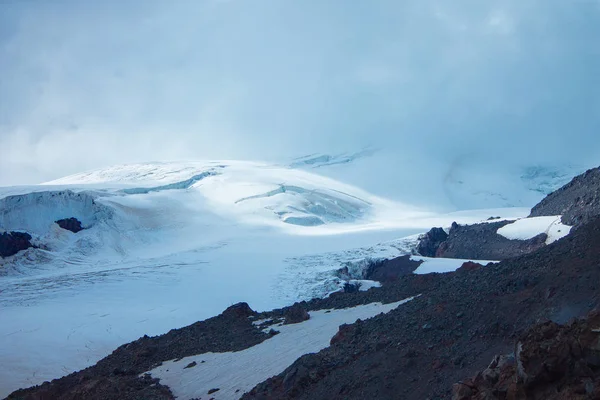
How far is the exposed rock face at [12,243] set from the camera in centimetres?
4078

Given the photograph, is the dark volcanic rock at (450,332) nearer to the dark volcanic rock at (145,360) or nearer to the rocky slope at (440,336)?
the rocky slope at (440,336)

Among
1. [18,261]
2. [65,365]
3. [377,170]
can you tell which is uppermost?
[377,170]

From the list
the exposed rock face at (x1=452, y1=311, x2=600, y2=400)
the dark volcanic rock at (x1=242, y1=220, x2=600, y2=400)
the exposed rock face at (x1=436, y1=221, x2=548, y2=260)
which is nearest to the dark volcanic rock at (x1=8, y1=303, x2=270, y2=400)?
the dark volcanic rock at (x1=242, y1=220, x2=600, y2=400)

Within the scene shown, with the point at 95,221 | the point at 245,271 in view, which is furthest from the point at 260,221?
the point at 245,271

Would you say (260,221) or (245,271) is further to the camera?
(260,221)

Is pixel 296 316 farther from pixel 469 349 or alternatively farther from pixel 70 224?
pixel 70 224

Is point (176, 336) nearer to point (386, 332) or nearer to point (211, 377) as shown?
point (211, 377)

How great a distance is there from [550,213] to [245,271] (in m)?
17.6

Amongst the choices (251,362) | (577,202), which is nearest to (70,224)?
(577,202)

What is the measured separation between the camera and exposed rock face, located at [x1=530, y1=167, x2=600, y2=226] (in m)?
23.9

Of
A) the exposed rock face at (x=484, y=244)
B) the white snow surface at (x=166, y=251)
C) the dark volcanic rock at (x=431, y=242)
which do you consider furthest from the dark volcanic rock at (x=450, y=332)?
the dark volcanic rock at (x=431, y=242)

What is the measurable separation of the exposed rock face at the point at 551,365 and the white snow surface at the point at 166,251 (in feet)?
61.7

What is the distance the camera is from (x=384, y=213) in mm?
67938

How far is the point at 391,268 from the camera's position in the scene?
30359 mm
